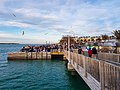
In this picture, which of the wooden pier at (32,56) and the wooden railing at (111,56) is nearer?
the wooden railing at (111,56)

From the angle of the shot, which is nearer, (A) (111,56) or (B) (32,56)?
(A) (111,56)

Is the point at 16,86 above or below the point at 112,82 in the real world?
below

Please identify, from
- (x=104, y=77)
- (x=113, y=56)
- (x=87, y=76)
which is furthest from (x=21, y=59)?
(x=104, y=77)

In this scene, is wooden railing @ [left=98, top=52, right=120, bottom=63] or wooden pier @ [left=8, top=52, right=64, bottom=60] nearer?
wooden railing @ [left=98, top=52, right=120, bottom=63]

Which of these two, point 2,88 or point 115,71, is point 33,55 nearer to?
point 2,88

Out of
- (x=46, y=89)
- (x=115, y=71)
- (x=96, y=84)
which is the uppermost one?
(x=115, y=71)

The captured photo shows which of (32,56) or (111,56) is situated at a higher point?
(111,56)

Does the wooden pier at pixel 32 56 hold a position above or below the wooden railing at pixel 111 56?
below

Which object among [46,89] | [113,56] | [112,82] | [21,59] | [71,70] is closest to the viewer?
[112,82]

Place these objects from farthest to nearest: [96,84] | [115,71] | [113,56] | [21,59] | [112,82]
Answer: [21,59] < [113,56] < [96,84] < [112,82] < [115,71]

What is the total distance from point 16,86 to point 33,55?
33.0 metres

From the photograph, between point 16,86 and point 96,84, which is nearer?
point 96,84

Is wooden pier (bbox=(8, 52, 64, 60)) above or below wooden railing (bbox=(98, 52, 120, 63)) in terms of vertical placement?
below

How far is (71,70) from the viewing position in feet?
104
